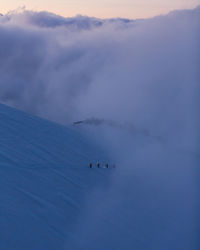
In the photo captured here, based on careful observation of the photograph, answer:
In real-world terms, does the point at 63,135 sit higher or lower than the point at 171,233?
higher

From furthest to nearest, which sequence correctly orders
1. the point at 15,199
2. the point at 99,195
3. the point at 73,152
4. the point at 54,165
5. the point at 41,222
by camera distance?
the point at 73,152 → the point at 54,165 → the point at 99,195 → the point at 15,199 → the point at 41,222

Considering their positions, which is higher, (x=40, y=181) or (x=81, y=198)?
(x=40, y=181)

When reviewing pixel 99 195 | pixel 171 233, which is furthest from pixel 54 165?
pixel 171 233

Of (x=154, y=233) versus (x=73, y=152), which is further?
(x=73, y=152)

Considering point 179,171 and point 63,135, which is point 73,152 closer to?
point 63,135

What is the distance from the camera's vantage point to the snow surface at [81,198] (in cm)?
610

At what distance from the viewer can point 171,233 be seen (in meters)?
7.39

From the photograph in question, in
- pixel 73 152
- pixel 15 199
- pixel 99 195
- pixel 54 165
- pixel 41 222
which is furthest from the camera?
pixel 73 152

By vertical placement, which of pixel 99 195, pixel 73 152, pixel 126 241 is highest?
pixel 73 152

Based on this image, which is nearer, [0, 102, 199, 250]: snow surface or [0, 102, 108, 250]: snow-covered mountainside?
[0, 102, 108, 250]: snow-covered mountainside

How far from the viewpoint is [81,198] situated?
7.91m

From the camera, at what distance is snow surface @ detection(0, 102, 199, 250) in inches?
240

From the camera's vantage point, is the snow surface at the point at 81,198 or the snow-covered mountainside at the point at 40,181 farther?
the snow surface at the point at 81,198

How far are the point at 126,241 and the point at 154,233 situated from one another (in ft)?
3.21
